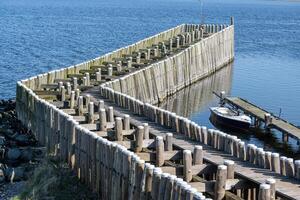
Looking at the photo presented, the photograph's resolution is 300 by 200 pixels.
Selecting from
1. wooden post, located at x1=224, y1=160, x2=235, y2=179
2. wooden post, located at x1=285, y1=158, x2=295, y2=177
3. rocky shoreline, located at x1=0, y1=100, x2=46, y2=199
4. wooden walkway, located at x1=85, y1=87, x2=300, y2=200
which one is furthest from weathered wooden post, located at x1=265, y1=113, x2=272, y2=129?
wooden post, located at x1=224, y1=160, x2=235, y2=179

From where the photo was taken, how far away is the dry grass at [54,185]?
856 inches

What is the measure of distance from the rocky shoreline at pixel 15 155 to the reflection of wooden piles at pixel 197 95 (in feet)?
59.4

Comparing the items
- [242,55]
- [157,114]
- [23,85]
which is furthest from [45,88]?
[242,55]

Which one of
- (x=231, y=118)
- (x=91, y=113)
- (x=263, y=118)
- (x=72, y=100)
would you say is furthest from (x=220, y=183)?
(x=231, y=118)

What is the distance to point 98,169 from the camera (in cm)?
2133

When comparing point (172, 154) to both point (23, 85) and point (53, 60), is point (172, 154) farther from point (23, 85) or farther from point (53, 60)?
point (53, 60)

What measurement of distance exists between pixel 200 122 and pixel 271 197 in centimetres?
3000

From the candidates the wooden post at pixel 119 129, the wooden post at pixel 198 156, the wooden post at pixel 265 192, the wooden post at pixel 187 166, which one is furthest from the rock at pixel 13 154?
the wooden post at pixel 265 192

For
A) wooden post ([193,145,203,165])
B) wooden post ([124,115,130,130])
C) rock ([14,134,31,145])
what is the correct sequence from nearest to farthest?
wooden post ([193,145,203,165]) < wooden post ([124,115,130,130]) < rock ([14,134,31,145])

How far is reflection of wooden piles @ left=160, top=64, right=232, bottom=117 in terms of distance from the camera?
50487mm

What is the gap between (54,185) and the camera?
22188 mm

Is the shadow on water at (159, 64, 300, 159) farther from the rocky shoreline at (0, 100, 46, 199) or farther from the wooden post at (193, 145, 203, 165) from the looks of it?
the wooden post at (193, 145, 203, 165)

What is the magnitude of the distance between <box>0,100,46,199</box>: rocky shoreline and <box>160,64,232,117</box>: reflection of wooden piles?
59.4 ft

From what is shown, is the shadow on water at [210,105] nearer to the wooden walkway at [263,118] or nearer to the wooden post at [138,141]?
the wooden walkway at [263,118]
